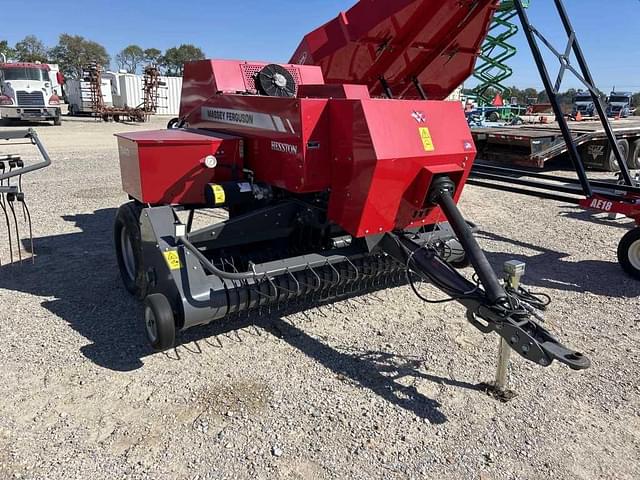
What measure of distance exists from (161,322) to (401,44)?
305cm

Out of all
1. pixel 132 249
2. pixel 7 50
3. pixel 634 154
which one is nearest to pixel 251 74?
pixel 132 249

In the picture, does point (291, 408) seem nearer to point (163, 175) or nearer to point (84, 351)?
point (84, 351)

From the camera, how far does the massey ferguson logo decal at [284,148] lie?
323 centimetres

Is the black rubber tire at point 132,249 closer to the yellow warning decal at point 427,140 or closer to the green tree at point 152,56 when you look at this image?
the yellow warning decal at point 427,140

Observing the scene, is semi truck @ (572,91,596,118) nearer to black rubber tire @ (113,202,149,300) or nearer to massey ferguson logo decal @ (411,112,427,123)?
massey ferguson logo decal @ (411,112,427,123)

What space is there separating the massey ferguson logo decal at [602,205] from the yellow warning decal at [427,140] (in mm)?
2196

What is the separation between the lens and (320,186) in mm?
3301

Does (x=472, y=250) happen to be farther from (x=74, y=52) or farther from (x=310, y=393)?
(x=74, y=52)

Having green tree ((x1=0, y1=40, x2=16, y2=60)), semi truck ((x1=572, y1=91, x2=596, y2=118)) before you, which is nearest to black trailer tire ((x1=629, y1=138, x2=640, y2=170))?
semi truck ((x1=572, y1=91, x2=596, y2=118))

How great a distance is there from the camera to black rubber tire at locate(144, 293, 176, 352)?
2910 millimetres

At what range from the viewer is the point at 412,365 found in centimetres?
317

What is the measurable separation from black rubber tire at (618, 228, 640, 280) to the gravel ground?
0.14 m

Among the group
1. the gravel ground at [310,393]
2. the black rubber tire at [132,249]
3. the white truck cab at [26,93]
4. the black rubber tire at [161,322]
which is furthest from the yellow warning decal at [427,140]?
the white truck cab at [26,93]

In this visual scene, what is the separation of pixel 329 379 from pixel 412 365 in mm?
538
